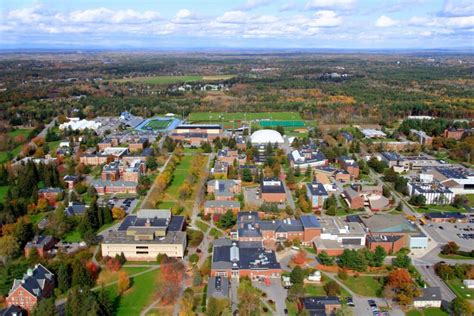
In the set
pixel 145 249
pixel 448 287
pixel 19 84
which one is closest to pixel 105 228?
pixel 145 249

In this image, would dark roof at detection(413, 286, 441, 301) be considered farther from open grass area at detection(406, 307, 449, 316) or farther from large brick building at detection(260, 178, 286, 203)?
large brick building at detection(260, 178, 286, 203)

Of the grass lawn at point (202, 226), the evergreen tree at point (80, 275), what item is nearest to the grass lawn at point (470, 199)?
the grass lawn at point (202, 226)

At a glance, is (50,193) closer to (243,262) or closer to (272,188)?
(272,188)

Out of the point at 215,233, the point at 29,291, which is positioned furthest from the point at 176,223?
the point at 29,291

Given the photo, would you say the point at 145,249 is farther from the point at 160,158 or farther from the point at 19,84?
the point at 19,84

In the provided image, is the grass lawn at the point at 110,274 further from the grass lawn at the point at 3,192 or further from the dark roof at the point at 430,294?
the grass lawn at the point at 3,192

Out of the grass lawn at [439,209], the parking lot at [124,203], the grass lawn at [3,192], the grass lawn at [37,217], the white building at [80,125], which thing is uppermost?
the white building at [80,125]
